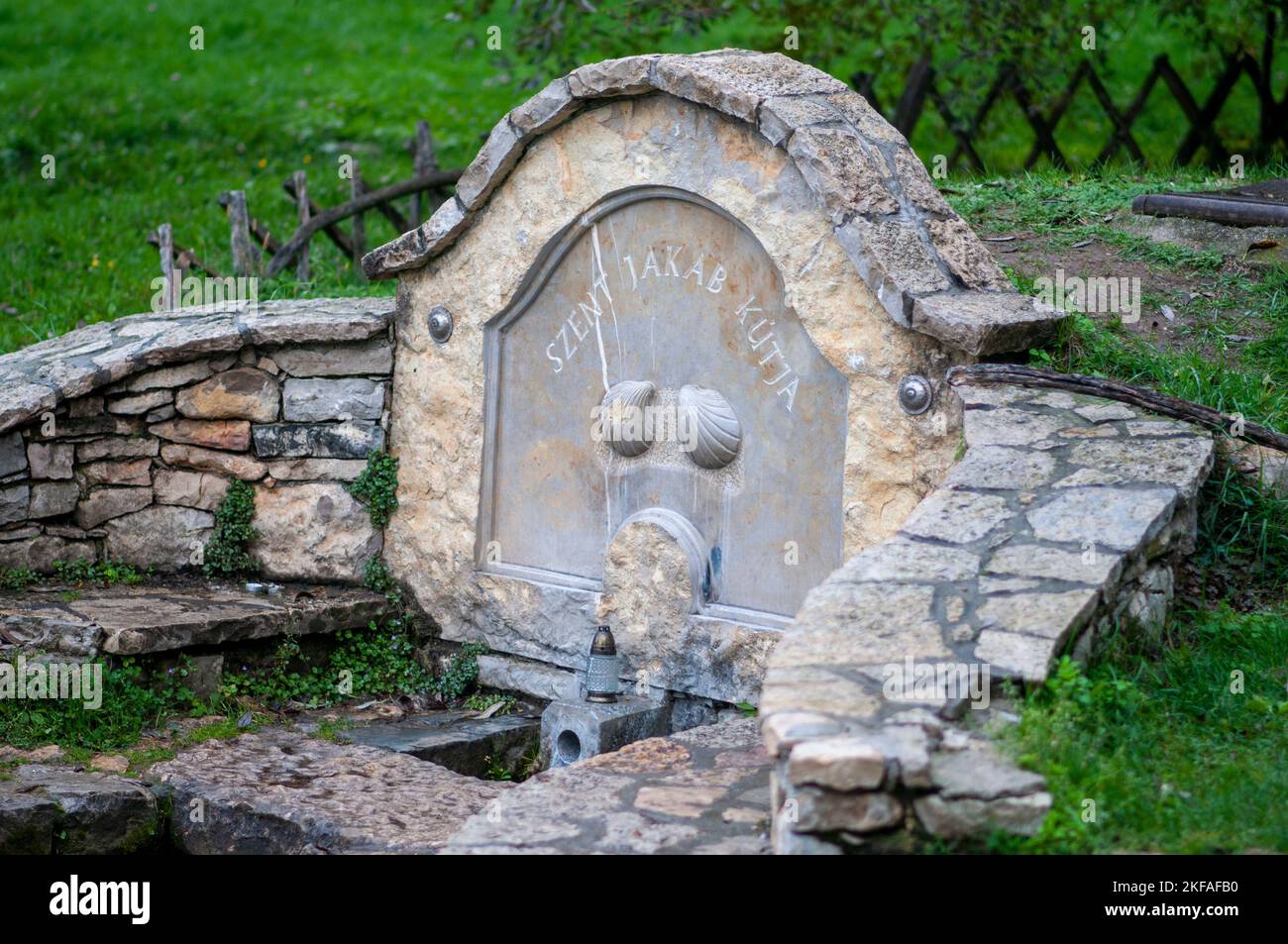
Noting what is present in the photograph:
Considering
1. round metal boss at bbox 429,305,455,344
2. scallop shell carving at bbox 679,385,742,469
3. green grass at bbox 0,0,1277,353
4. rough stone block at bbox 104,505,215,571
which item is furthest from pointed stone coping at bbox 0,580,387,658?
green grass at bbox 0,0,1277,353

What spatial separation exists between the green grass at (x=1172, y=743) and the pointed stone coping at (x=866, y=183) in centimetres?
118

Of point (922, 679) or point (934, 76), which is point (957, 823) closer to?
point (922, 679)

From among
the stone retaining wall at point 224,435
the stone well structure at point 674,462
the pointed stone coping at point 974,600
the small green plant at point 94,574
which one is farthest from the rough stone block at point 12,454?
the pointed stone coping at point 974,600

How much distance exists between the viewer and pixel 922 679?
3373 millimetres

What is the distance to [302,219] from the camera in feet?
27.9

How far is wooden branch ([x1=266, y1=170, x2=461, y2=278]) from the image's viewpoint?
26.9 feet

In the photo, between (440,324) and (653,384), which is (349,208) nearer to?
(440,324)

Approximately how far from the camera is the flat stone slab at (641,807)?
11.7 feet

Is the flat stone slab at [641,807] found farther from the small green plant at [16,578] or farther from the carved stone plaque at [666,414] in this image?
the small green plant at [16,578]

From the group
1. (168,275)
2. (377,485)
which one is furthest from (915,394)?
(168,275)

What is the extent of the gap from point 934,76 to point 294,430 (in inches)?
226

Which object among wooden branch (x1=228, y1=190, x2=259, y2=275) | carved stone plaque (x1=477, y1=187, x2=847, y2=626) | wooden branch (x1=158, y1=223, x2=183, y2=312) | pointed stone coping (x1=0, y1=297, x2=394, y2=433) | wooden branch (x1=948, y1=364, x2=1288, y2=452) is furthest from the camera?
wooden branch (x1=228, y1=190, x2=259, y2=275)

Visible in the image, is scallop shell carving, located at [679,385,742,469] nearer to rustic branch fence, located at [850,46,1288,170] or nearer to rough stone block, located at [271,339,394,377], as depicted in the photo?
rough stone block, located at [271,339,394,377]

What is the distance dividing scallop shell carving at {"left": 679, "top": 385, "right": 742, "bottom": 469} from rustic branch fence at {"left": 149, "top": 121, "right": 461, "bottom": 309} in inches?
120
